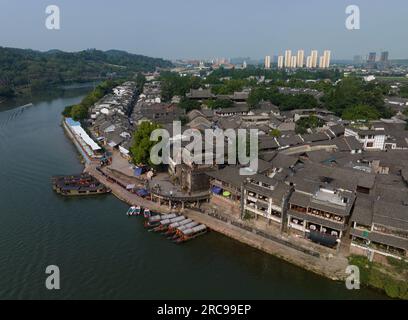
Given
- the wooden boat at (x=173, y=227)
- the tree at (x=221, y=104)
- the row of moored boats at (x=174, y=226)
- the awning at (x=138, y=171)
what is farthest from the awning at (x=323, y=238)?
the tree at (x=221, y=104)

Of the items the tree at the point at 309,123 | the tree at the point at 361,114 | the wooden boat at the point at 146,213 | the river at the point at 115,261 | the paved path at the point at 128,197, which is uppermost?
the tree at the point at 361,114

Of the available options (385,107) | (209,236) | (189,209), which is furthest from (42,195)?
(385,107)

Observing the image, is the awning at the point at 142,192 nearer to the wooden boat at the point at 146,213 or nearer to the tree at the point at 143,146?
the wooden boat at the point at 146,213

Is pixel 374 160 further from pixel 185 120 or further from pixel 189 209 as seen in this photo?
pixel 185 120

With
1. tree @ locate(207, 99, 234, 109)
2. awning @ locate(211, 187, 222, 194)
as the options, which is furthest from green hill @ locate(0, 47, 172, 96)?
awning @ locate(211, 187, 222, 194)

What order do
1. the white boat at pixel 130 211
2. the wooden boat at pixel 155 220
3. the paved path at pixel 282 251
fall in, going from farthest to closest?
1. the white boat at pixel 130 211
2. the wooden boat at pixel 155 220
3. the paved path at pixel 282 251

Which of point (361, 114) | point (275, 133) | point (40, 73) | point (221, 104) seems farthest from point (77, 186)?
point (40, 73)
